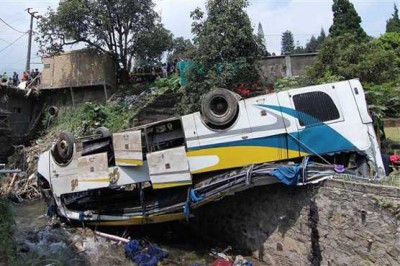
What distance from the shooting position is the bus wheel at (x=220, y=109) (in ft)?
32.2

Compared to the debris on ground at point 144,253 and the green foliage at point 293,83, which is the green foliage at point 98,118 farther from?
the debris on ground at point 144,253

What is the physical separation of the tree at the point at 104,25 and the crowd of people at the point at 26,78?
3.28 metres

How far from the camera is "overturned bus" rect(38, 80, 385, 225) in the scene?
920cm

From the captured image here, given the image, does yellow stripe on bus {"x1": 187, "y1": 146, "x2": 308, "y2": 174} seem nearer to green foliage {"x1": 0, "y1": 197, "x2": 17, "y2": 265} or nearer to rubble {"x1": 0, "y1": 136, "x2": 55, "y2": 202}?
green foliage {"x1": 0, "y1": 197, "x2": 17, "y2": 265}

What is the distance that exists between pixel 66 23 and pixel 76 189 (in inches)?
478

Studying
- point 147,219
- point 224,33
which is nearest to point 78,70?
point 224,33

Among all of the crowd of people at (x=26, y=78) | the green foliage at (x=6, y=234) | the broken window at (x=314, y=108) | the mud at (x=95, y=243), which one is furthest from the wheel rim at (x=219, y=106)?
the crowd of people at (x=26, y=78)

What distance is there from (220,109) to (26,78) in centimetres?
1936

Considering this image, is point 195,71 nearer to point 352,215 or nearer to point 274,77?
point 274,77

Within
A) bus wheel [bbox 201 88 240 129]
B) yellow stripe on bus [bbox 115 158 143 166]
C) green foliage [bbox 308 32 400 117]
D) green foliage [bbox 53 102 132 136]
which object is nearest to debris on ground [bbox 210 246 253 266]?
yellow stripe on bus [bbox 115 158 143 166]

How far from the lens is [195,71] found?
16672 mm

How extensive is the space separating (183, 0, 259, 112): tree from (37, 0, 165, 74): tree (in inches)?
241

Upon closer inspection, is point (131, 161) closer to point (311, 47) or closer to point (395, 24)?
point (395, 24)

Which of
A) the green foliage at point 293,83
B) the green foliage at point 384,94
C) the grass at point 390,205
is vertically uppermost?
the green foliage at point 293,83
